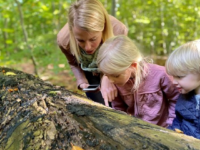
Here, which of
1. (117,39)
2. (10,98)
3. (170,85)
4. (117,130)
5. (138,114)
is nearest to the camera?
(117,130)

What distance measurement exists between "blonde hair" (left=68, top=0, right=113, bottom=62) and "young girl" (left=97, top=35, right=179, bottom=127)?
274 mm

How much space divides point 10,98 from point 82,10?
1.13m

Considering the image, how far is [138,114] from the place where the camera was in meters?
2.18

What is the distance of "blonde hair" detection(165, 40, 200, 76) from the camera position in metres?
1.50

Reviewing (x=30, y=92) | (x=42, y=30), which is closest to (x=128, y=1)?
(x=42, y=30)

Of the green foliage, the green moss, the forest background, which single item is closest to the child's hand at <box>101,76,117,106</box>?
the green moss

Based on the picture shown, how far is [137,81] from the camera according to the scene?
195cm

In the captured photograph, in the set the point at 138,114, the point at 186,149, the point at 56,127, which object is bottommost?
the point at 138,114

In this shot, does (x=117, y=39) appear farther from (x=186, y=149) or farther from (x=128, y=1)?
(x=128, y=1)

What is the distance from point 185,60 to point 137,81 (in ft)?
1.79

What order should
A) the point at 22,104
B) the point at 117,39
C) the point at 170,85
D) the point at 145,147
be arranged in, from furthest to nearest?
the point at 170,85 → the point at 117,39 → the point at 22,104 → the point at 145,147

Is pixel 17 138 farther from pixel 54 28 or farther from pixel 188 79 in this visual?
pixel 54 28

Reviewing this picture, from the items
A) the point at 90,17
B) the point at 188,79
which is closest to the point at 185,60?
the point at 188,79

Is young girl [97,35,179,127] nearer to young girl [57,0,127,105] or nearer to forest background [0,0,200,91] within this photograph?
young girl [57,0,127,105]
